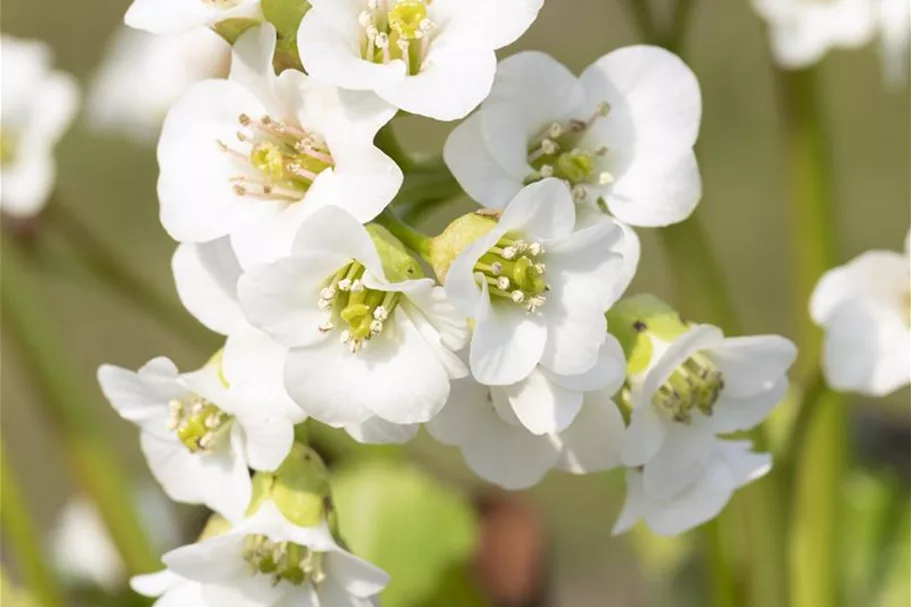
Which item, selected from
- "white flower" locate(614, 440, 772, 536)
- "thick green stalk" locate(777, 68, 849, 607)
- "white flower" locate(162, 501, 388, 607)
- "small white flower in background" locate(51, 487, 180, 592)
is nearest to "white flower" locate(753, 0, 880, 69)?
"thick green stalk" locate(777, 68, 849, 607)

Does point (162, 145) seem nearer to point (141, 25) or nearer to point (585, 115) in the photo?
point (141, 25)

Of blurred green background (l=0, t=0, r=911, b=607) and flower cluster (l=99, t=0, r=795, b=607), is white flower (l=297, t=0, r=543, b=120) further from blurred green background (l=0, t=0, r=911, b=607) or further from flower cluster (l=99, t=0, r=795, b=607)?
blurred green background (l=0, t=0, r=911, b=607)

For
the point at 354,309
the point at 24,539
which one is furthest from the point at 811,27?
the point at 24,539

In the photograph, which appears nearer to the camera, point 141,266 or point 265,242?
point 265,242

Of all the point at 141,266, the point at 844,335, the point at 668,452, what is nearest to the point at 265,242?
the point at 668,452

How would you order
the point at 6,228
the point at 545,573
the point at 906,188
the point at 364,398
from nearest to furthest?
the point at 364,398 < the point at 6,228 < the point at 545,573 < the point at 906,188

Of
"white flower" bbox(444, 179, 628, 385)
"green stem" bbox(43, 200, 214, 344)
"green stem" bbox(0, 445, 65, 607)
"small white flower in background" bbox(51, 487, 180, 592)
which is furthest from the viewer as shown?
"small white flower in background" bbox(51, 487, 180, 592)

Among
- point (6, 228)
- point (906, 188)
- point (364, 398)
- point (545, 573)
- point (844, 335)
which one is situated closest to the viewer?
point (364, 398)
